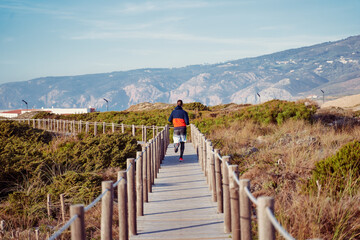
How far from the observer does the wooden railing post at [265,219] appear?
367 cm

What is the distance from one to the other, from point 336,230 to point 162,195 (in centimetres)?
440

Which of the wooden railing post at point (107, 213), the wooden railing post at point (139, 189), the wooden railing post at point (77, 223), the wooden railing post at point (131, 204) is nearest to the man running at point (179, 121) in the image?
the wooden railing post at point (139, 189)

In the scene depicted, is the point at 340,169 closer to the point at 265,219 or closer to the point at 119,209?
the point at 119,209

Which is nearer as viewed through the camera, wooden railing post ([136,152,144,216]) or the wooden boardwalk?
the wooden boardwalk

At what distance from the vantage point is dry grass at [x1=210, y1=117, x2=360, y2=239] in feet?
20.3

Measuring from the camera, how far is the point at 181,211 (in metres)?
7.86

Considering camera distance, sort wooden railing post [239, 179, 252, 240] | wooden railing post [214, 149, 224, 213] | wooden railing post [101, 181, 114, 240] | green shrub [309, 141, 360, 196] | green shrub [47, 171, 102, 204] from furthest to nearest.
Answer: green shrub [47, 171, 102, 204] → green shrub [309, 141, 360, 196] → wooden railing post [214, 149, 224, 213] → wooden railing post [101, 181, 114, 240] → wooden railing post [239, 179, 252, 240]

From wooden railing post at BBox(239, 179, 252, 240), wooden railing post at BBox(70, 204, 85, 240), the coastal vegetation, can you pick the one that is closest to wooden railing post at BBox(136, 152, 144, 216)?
the coastal vegetation

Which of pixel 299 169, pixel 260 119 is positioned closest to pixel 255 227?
pixel 299 169

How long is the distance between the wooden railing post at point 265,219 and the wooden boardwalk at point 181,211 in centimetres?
258

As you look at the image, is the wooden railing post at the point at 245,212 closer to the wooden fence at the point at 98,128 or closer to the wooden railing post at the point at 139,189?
the wooden railing post at the point at 139,189

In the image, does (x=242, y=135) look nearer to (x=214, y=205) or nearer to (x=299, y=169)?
(x=299, y=169)

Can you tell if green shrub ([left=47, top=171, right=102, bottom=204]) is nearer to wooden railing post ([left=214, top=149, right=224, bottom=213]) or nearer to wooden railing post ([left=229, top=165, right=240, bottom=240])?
wooden railing post ([left=214, top=149, right=224, bottom=213])

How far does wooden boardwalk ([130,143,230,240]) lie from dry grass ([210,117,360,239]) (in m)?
1.10
